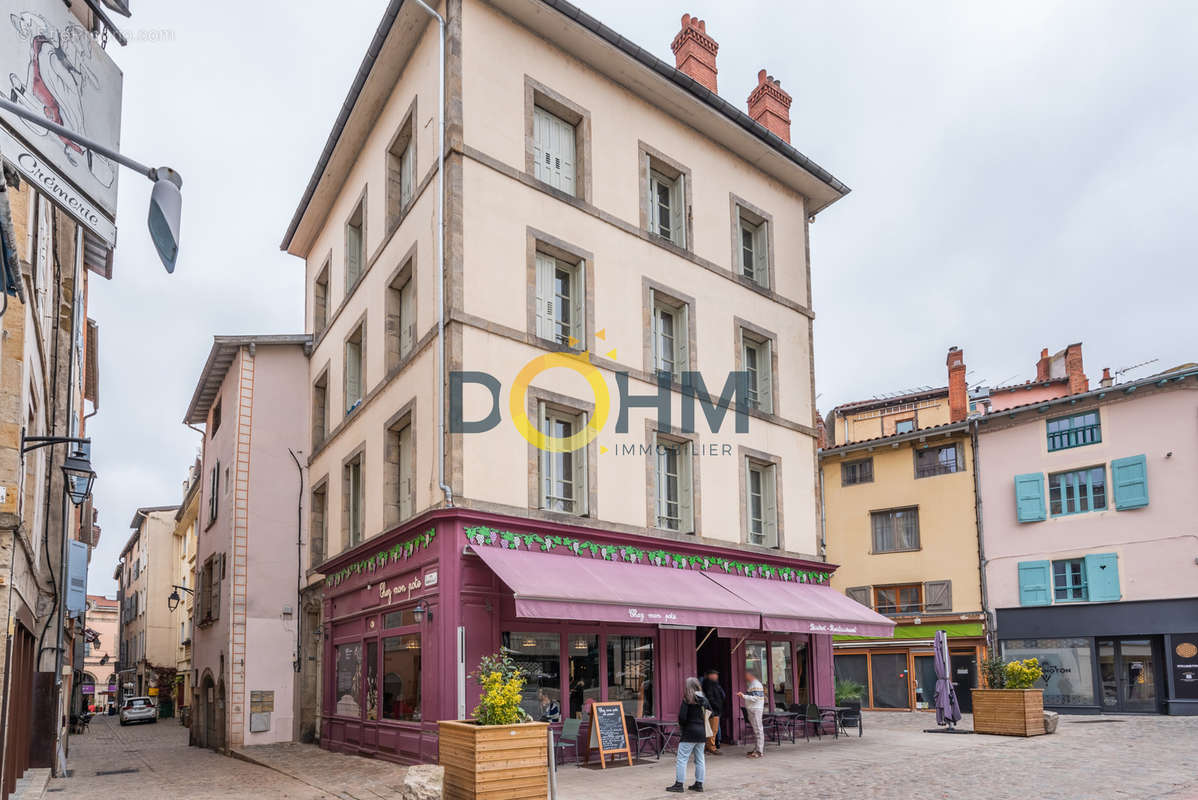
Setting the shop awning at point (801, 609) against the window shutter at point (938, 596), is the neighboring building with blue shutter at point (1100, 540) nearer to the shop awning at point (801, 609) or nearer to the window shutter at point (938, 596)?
the window shutter at point (938, 596)

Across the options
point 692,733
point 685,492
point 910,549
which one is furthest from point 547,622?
point 910,549

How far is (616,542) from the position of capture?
16.2m

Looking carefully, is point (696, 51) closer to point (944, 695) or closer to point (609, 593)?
point (609, 593)

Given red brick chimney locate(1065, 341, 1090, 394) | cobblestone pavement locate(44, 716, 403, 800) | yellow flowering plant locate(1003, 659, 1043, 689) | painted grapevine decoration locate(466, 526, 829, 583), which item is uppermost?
red brick chimney locate(1065, 341, 1090, 394)

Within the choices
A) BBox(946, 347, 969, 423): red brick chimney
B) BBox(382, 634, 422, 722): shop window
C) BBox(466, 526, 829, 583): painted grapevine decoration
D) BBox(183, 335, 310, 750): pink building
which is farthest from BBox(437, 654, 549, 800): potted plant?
BBox(946, 347, 969, 423): red brick chimney

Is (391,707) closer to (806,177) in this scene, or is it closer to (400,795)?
(400,795)

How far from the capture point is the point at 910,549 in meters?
30.2

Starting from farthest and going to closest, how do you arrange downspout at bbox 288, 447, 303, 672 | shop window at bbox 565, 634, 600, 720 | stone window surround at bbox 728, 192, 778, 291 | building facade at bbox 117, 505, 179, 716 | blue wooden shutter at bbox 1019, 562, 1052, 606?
1. building facade at bbox 117, 505, 179, 716
2. blue wooden shutter at bbox 1019, 562, 1052, 606
3. downspout at bbox 288, 447, 303, 672
4. stone window surround at bbox 728, 192, 778, 291
5. shop window at bbox 565, 634, 600, 720

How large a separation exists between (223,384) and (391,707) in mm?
12609

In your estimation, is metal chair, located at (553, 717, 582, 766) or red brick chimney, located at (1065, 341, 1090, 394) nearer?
metal chair, located at (553, 717, 582, 766)

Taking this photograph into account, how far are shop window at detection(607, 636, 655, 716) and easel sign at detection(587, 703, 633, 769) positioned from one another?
3.00ft

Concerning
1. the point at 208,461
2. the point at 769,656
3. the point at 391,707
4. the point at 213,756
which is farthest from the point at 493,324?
the point at 208,461

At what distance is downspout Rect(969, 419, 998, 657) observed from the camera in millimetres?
28047

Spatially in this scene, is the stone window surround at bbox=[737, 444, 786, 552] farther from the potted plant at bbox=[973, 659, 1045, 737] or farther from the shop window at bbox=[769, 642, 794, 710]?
the potted plant at bbox=[973, 659, 1045, 737]
